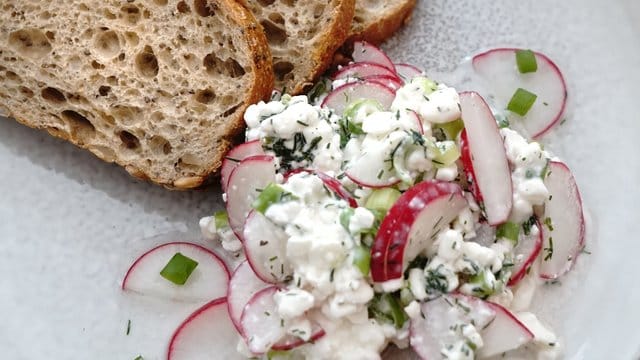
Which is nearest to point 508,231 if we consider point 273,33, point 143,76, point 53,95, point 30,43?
point 273,33

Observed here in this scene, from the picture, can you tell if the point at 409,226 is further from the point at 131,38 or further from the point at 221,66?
the point at 131,38

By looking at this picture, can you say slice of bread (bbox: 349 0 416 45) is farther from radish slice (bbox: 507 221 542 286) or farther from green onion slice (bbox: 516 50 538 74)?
radish slice (bbox: 507 221 542 286)

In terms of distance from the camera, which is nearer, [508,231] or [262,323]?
[262,323]

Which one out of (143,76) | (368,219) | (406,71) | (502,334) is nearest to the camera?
(368,219)

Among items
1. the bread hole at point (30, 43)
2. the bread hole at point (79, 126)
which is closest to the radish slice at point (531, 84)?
the bread hole at point (79, 126)

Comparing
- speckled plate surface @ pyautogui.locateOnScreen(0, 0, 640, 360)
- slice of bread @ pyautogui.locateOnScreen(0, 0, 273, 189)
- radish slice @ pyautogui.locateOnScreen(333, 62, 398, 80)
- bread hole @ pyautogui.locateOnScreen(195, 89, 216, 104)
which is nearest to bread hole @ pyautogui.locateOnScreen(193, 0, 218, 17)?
slice of bread @ pyautogui.locateOnScreen(0, 0, 273, 189)

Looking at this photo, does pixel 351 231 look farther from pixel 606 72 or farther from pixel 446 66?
pixel 606 72
